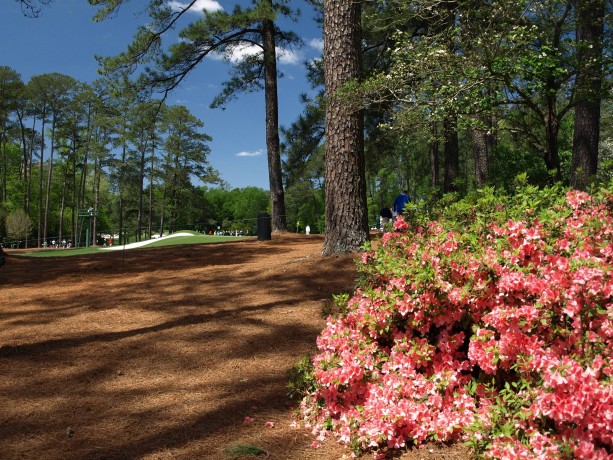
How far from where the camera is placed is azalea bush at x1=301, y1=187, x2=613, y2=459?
1.81m

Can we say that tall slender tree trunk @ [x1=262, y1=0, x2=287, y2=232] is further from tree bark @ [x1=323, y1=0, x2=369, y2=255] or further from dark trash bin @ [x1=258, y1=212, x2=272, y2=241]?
tree bark @ [x1=323, y1=0, x2=369, y2=255]

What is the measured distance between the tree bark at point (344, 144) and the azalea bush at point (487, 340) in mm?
3550

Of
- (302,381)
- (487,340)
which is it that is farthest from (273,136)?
(487,340)

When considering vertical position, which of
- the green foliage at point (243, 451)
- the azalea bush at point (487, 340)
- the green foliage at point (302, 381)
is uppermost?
the azalea bush at point (487, 340)

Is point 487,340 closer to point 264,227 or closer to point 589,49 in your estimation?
point 589,49

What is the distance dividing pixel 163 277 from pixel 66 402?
4.43 metres

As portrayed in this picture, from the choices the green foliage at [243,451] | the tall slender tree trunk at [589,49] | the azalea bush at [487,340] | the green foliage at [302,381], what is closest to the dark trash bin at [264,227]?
the tall slender tree trunk at [589,49]

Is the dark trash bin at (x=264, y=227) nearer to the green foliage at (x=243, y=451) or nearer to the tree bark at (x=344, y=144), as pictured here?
the tree bark at (x=344, y=144)

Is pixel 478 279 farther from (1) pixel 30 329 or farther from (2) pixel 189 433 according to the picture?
(1) pixel 30 329

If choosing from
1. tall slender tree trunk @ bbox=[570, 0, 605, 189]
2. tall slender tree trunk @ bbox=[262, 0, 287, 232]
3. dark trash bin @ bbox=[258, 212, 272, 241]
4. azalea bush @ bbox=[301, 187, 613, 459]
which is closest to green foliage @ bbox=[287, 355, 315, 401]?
azalea bush @ bbox=[301, 187, 613, 459]

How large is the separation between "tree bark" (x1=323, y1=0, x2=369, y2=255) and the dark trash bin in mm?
5730

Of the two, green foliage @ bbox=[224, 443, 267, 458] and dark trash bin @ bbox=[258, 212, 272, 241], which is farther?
dark trash bin @ bbox=[258, 212, 272, 241]

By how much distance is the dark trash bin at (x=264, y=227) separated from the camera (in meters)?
12.3

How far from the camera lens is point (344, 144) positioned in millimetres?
6543
